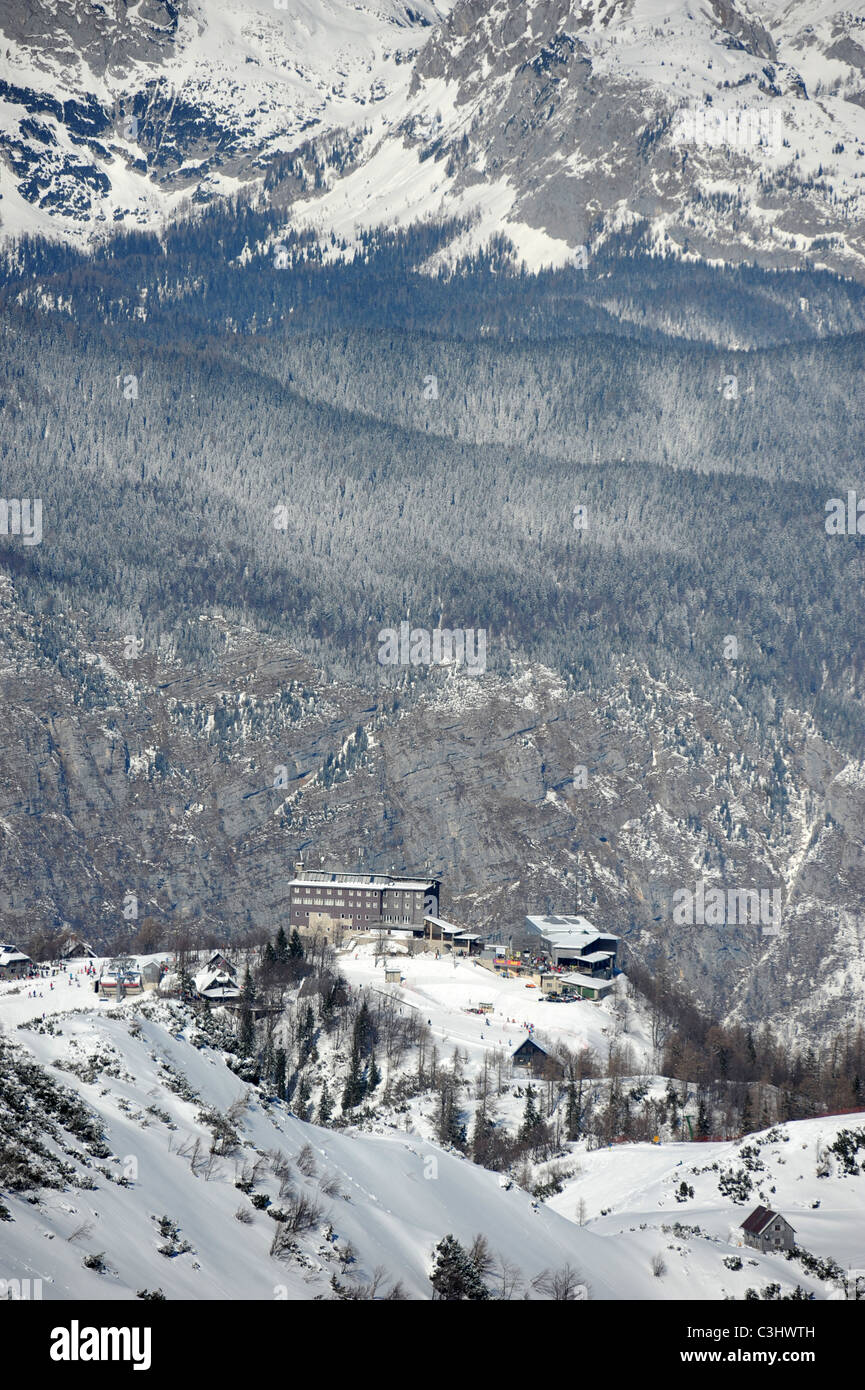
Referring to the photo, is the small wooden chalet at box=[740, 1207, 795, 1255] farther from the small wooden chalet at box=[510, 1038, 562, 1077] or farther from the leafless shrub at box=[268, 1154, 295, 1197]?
the small wooden chalet at box=[510, 1038, 562, 1077]

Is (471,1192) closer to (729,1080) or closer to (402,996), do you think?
(729,1080)

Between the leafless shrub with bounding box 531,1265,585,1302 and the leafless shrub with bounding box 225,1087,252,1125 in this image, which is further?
the leafless shrub with bounding box 225,1087,252,1125

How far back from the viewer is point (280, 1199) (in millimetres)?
90000

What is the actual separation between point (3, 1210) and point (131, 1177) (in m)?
12.4

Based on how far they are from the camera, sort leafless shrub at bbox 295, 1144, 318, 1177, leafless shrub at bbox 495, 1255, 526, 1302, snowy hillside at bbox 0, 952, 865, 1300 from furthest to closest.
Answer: leafless shrub at bbox 295, 1144, 318, 1177 → leafless shrub at bbox 495, 1255, 526, 1302 → snowy hillside at bbox 0, 952, 865, 1300

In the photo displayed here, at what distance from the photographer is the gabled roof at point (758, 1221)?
109 m

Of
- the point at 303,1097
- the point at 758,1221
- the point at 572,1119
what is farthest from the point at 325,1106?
the point at 758,1221

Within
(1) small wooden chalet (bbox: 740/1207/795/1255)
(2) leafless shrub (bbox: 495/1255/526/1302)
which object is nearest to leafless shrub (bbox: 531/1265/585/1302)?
(2) leafless shrub (bbox: 495/1255/526/1302)

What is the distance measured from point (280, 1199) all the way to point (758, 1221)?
104 ft

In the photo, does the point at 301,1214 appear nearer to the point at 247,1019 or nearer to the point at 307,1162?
the point at 307,1162

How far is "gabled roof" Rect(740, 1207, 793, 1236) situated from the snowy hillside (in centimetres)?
123

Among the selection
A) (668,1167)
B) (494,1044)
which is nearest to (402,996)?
(494,1044)

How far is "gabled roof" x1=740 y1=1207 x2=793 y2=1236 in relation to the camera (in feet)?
357

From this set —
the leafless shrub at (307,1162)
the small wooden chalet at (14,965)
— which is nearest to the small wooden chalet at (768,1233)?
the leafless shrub at (307,1162)
